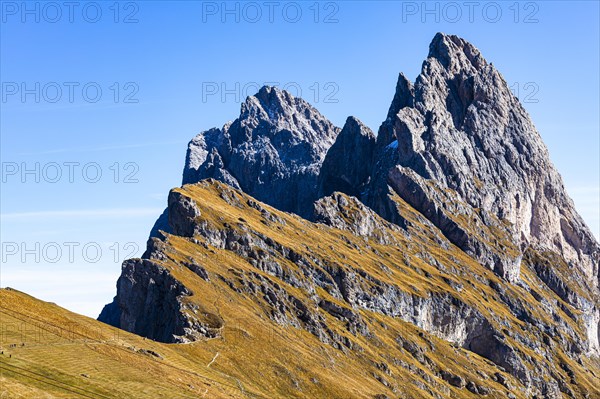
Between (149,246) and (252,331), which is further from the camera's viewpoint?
(149,246)

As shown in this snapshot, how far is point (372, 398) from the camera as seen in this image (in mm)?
174750

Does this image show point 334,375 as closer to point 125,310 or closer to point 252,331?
point 252,331

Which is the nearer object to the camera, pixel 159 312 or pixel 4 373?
pixel 4 373

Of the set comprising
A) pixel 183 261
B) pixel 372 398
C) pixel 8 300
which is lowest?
pixel 372 398

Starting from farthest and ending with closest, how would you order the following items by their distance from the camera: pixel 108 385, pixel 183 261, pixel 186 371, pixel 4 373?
pixel 183 261 < pixel 186 371 < pixel 108 385 < pixel 4 373

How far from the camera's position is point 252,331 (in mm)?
172875

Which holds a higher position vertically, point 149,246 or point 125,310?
point 149,246

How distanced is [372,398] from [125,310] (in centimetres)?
6529

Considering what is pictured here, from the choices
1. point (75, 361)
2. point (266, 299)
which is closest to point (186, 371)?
point (75, 361)

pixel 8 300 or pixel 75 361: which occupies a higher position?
pixel 8 300

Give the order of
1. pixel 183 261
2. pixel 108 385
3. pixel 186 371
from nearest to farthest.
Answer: pixel 108 385, pixel 186 371, pixel 183 261

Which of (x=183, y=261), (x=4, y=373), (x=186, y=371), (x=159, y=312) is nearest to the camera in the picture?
(x=4, y=373)

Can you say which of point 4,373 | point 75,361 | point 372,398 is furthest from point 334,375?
point 4,373

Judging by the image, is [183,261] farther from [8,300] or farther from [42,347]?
[42,347]
